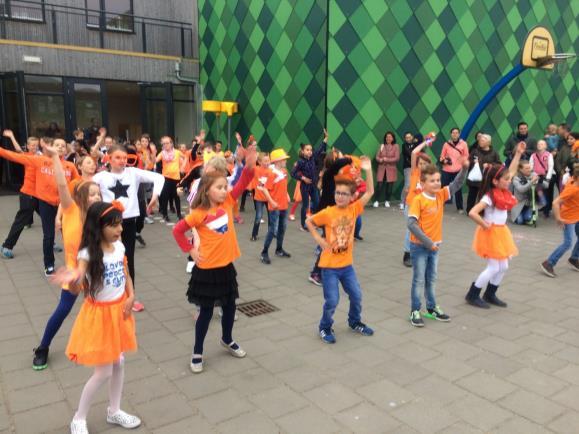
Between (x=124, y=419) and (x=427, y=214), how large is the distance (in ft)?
11.0

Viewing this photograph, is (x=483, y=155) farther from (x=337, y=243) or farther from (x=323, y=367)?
(x=323, y=367)

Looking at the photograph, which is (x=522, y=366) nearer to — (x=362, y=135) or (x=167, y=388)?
(x=167, y=388)

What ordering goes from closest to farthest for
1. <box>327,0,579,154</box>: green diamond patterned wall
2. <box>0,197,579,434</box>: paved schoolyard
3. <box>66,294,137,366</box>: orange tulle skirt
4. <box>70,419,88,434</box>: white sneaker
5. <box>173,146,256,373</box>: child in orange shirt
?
<box>66,294,137,366</box>: orange tulle skirt → <box>70,419,88,434</box>: white sneaker → <box>0,197,579,434</box>: paved schoolyard → <box>173,146,256,373</box>: child in orange shirt → <box>327,0,579,154</box>: green diamond patterned wall

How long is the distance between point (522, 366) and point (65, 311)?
12.6 ft

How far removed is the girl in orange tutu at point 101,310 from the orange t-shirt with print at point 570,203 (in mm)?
5758

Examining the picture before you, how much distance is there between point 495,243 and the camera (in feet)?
17.7

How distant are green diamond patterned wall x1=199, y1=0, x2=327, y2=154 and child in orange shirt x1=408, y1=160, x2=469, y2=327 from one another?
7388 mm

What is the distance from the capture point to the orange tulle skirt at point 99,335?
3068 millimetres

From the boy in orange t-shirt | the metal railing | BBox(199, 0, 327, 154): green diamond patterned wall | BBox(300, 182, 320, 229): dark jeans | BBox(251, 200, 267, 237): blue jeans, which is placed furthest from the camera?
the metal railing

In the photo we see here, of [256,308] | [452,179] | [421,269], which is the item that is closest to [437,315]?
[421,269]

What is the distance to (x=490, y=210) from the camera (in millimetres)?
5473

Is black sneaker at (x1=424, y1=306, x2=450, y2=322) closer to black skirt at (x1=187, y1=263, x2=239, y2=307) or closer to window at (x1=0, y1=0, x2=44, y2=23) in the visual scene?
black skirt at (x1=187, y1=263, x2=239, y2=307)

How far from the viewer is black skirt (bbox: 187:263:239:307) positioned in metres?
4.02

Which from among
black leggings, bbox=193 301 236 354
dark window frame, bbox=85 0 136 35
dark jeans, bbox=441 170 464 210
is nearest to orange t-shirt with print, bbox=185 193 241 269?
black leggings, bbox=193 301 236 354
